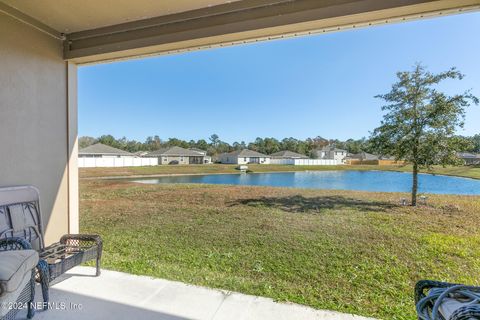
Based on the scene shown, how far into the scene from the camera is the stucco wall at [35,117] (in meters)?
2.03

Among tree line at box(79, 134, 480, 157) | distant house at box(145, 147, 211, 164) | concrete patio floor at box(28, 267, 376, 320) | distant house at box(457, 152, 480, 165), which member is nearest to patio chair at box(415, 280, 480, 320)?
concrete patio floor at box(28, 267, 376, 320)

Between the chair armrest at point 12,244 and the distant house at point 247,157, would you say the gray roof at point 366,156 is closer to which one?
the chair armrest at point 12,244

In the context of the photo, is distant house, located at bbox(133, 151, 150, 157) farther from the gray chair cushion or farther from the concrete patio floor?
the gray chair cushion

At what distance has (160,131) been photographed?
27.6 m

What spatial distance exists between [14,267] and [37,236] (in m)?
1.07

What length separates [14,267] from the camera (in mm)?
1199

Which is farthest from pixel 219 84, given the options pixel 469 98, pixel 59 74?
pixel 59 74

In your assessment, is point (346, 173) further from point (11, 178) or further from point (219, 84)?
point (11, 178)

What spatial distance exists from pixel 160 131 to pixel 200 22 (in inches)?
1057

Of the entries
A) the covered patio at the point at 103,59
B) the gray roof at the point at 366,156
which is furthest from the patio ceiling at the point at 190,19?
the gray roof at the point at 366,156

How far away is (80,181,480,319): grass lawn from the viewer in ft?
7.39

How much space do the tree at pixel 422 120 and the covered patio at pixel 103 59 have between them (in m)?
5.27

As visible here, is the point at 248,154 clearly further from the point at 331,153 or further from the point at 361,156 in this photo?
the point at 361,156

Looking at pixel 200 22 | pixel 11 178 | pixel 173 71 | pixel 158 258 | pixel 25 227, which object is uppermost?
pixel 173 71
